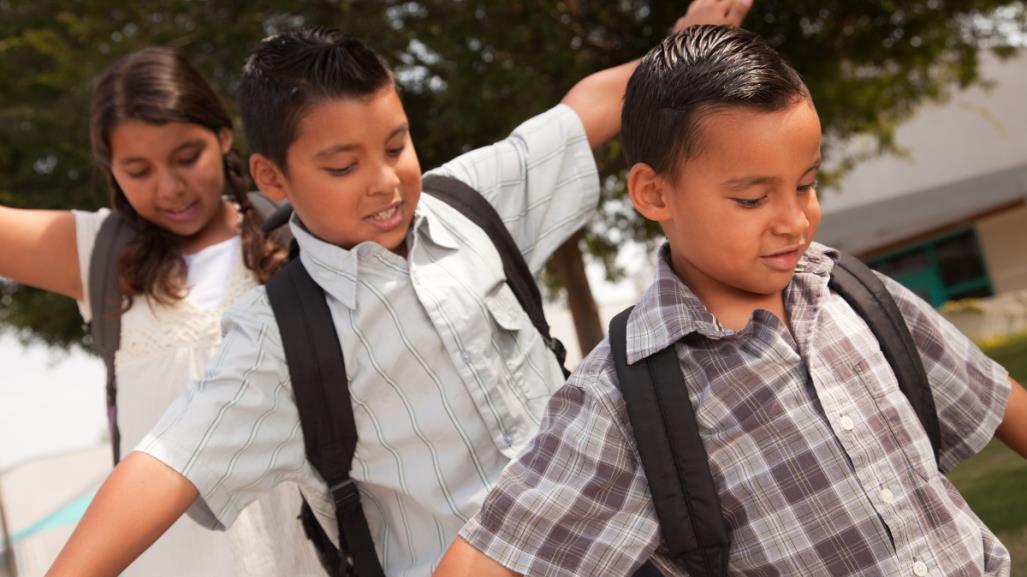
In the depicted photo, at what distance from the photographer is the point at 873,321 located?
73.5 inches

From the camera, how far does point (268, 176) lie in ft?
7.94

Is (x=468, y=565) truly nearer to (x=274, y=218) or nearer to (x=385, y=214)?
(x=385, y=214)

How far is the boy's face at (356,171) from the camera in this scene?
2.25 meters

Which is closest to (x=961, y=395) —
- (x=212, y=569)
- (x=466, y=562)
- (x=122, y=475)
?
(x=466, y=562)

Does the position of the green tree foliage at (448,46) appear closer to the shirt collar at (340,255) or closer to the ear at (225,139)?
the ear at (225,139)

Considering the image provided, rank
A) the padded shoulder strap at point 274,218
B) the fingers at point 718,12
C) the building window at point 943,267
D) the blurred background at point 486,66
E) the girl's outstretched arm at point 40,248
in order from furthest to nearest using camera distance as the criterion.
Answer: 1. the building window at point 943,267
2. the blurred background at point 486,66
3. the girl's outstretched arm at point 40,248
4. the fingers at point 718,12
5. the padded shoulder strap at point 274,218

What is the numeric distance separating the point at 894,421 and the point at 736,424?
27 cm

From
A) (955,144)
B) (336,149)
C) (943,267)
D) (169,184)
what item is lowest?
(943,267)

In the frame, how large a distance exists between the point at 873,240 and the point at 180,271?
54.7ft

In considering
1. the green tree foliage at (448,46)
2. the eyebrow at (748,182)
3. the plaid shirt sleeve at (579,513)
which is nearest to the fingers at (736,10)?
the eyebrow at (748,182)

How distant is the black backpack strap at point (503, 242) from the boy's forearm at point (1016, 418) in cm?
91

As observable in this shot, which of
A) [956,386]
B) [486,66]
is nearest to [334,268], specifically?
[956,386]

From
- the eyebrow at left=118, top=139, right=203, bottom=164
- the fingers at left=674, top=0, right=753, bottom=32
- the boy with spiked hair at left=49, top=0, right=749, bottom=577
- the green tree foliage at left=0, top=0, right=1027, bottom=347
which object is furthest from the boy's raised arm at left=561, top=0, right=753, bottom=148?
the green tree foliage at left=0, top=0, right=1027, bottom=347

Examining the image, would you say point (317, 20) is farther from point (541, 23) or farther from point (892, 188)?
point (892, 188)
